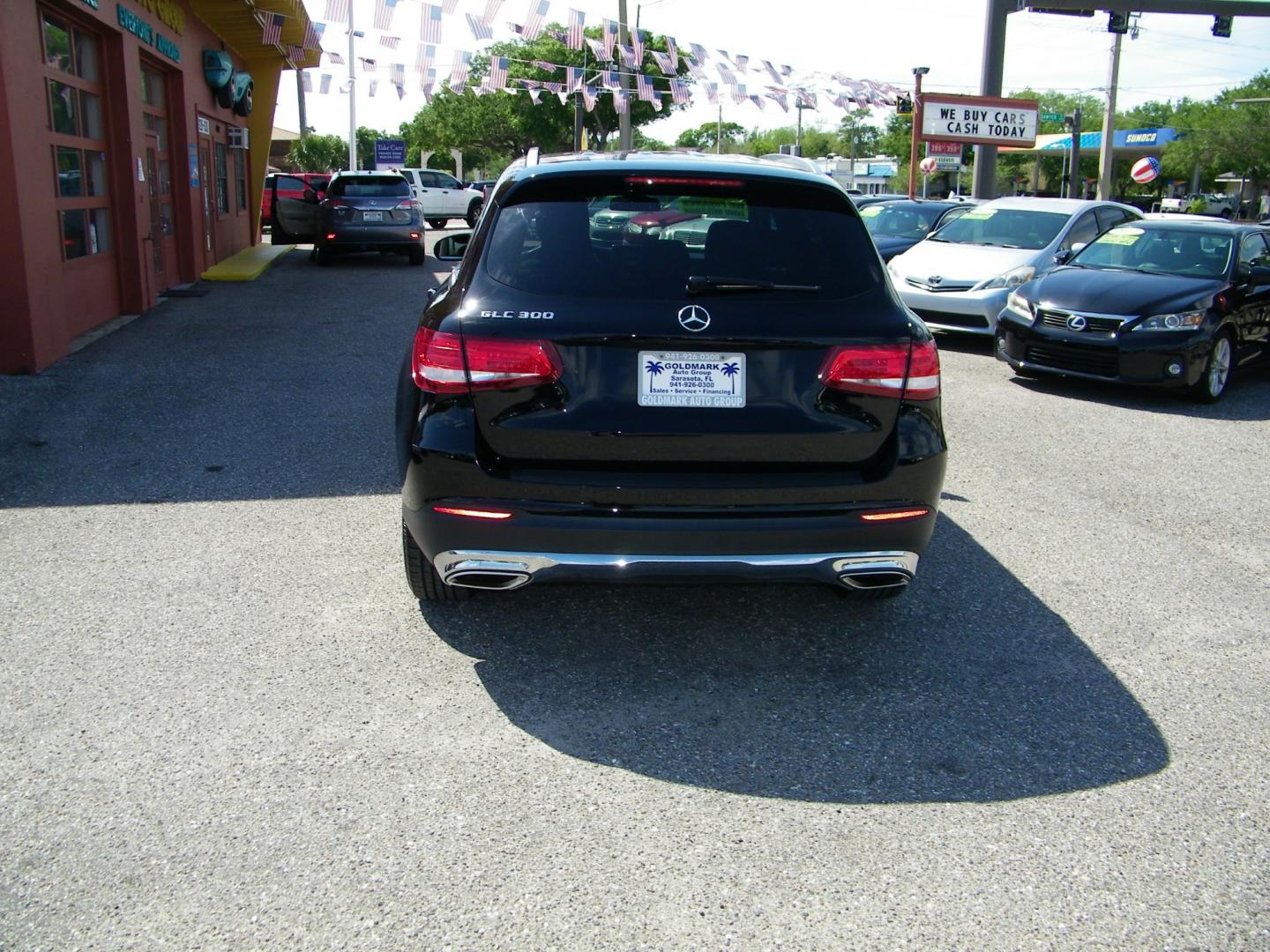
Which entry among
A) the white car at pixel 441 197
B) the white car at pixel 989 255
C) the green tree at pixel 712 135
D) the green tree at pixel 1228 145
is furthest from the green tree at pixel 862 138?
the white car at pixel 989 255

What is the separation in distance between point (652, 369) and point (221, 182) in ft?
61.1

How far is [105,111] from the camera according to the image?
12.2m

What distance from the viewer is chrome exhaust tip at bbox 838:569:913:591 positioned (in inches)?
145

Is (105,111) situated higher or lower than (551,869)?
higher

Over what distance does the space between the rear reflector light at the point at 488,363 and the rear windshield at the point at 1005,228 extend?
10.2m

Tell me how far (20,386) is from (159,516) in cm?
369

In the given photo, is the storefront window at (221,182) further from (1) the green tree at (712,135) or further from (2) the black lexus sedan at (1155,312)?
A: (1) the green tree at (712,135)

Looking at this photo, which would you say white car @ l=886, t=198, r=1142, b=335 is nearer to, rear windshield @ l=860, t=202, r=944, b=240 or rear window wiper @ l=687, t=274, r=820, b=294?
rear windshield @ l=860, t=202, r=944, b=240

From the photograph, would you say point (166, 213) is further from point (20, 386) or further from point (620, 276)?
point (620, 276)

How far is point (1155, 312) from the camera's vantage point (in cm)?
905

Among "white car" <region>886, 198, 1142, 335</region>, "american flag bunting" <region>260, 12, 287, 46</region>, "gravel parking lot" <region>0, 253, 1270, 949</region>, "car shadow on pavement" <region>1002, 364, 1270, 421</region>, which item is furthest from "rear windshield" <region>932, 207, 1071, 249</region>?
"american flag bunting" <region>260, 12, 287, 46</region>

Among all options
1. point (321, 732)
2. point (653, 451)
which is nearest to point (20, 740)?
point (321, 732)

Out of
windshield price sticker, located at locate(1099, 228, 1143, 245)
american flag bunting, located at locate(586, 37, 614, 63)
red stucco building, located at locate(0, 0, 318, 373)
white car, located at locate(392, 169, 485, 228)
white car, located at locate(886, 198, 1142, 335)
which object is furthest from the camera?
white car, located at locate(392, 169, 485, 228)

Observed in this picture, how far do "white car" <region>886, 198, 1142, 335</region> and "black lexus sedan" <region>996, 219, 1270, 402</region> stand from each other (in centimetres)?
97
